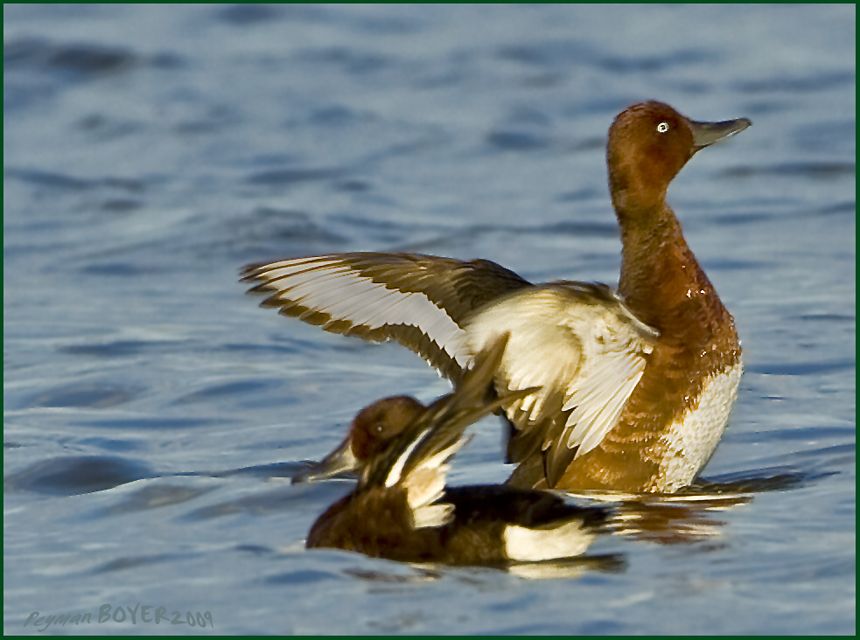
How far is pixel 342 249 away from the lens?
12734 mm

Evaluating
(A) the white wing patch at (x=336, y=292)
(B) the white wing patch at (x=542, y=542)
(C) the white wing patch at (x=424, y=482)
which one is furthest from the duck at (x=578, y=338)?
(B) the white wing patch at (x=542, y=542)

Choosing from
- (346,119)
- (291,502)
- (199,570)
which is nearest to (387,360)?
(291,502)

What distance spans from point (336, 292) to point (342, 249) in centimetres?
563

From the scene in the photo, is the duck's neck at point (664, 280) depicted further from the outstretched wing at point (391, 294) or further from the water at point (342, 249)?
the water at point (342, 249)

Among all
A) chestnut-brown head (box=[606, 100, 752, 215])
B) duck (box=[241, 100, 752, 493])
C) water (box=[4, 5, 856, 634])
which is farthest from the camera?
chestnut-brown head (box=[606, 100, 752, 215])

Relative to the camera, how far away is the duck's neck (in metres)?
6.81

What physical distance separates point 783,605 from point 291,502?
6.92 ft

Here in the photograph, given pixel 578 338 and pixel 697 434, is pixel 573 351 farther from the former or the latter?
pixel 697 434

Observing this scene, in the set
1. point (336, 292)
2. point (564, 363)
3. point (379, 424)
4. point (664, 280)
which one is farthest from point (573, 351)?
point (336, 292)

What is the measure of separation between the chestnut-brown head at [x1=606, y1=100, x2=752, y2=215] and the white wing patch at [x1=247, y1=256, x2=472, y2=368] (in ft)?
3.09

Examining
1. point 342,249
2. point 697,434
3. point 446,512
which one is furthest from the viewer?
point 342,249

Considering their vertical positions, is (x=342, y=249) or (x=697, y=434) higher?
(x=342, y=249)

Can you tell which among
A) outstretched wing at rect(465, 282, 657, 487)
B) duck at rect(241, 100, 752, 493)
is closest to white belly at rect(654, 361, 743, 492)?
duck at rect(241, 100, 752, 493)

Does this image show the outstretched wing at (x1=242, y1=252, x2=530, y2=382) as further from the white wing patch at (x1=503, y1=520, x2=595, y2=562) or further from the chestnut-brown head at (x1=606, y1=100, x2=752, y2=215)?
the white wing patch at (x1=503, y1=520, x2=595, y2=562)
